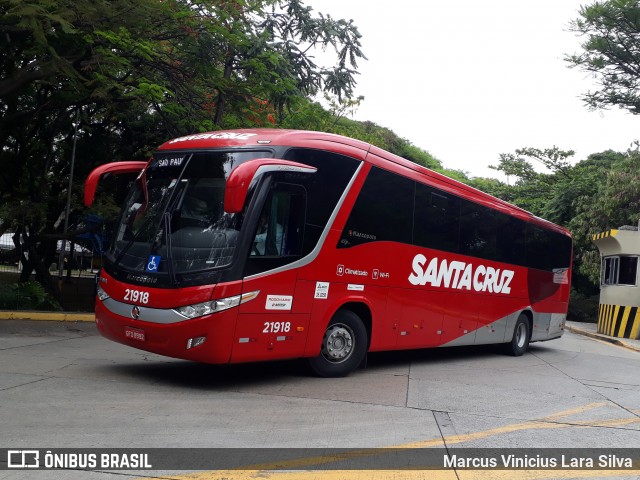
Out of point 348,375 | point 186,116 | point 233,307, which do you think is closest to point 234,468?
point 233,307

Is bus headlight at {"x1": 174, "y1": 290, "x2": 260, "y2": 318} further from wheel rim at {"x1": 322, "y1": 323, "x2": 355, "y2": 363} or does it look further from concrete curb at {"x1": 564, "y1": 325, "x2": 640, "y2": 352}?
concrete curb at {"x1": 564, "y1": 325, "x2": 640, "y2": 352}

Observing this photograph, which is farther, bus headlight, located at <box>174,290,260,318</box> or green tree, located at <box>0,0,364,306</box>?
green tree, located at <box>0,0,364,306</box>

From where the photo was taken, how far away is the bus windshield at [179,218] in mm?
7805

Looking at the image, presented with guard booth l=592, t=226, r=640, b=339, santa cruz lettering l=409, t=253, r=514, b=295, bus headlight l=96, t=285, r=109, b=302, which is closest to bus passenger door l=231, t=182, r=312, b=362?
bus headlight l=96, t=285, r=109, b=302

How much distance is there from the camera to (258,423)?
6.51 meters

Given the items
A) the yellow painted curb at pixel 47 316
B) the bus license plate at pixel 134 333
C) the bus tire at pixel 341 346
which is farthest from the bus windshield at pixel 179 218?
the yellow painted curb at pixel 47 316

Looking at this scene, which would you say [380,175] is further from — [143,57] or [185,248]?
[143,57]

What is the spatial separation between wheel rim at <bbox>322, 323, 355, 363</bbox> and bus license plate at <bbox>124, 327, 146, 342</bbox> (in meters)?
2.55

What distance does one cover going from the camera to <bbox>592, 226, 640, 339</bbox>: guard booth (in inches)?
915

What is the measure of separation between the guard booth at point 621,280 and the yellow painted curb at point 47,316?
58.2 ft

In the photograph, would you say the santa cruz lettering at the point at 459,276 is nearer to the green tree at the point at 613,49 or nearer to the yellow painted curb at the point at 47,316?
the yellow painted curb at the point at 47,316

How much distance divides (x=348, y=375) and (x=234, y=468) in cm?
489

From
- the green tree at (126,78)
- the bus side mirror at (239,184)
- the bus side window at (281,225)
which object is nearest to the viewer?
the bus side mirror at (239,184)

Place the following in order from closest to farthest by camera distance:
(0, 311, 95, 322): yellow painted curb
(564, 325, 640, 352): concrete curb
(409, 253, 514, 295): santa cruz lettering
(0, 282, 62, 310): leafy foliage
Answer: (409, 253, 514, 295): santa cruz lettering
(0, 311, 95, 322): yellow painted curb
(0, 282, 62, 310): leafy foliage
(564, 325, 640, 352): concrete curb
